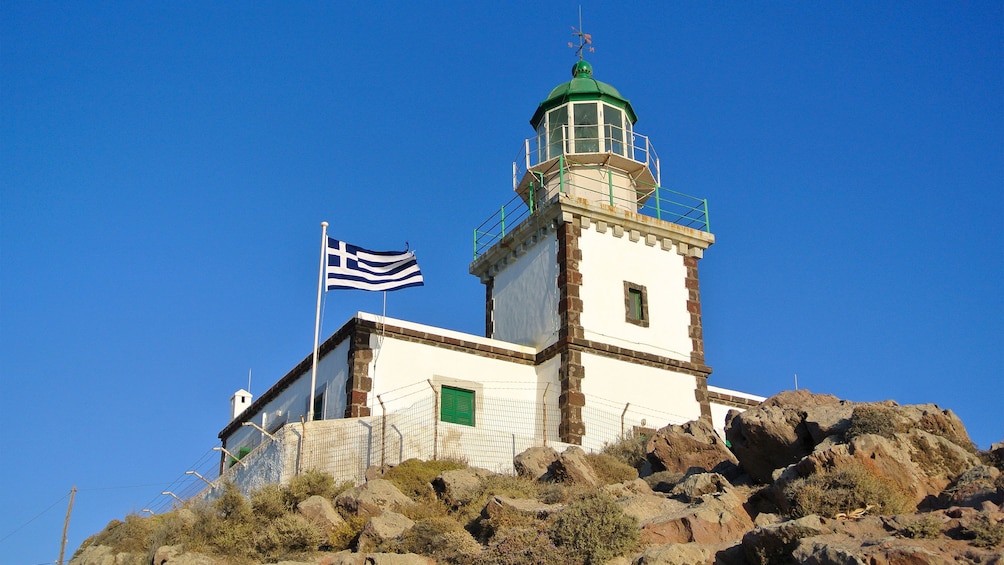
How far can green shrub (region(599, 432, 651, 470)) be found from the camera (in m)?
21.4

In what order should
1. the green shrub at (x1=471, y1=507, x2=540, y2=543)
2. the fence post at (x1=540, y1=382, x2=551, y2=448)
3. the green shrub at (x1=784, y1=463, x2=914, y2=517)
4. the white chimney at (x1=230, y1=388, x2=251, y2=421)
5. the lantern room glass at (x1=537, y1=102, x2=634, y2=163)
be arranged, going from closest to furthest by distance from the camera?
the green shrub at (x1=784, y1=463, x2=914, y2=517) → the green shrub at (x1=471, y1=507, x2=540, y2=543) → the fence post at (x1=540, y1=382, x2=551, y2=448) → the lantern room glass at (x1=537, y1=102, x2=634, y2=163) → the white chimney at (x1=230, y1=388, x2=251, y2=421)

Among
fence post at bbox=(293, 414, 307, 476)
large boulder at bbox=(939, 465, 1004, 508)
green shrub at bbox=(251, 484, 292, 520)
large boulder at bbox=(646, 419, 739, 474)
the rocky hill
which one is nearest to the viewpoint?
the rocky hill

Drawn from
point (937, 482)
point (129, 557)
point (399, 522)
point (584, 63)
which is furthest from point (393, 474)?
point (584, 63)

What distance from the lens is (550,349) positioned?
25203 mm

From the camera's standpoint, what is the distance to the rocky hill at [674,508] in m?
12.3

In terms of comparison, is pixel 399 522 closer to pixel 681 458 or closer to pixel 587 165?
pixel 681 458

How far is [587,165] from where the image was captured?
28.7 meters

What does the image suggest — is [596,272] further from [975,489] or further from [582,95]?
[975,489]

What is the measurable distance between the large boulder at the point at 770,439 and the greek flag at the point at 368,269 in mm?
9564

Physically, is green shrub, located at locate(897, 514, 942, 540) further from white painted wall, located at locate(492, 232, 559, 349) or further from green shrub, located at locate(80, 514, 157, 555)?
white painted wall, located at locate(492, 232, 559, 349)

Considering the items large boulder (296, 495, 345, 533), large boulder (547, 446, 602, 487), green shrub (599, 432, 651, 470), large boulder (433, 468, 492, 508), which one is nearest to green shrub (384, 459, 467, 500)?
large boulder (433, 468, 492, 508)

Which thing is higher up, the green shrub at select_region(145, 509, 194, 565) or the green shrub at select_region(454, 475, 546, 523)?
the green shrub at select_region(454, 475, 546, 523)

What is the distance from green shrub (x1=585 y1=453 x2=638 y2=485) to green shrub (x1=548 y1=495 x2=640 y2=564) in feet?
15.0

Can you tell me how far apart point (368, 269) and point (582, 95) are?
898 cm
